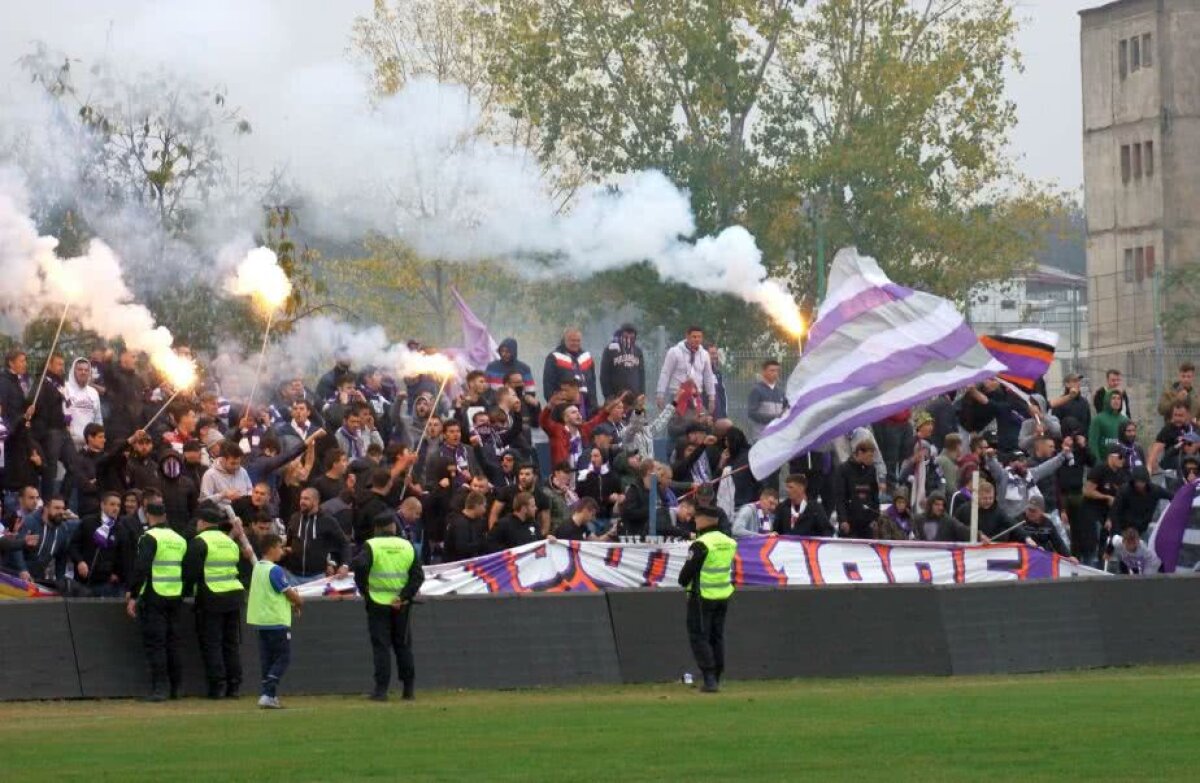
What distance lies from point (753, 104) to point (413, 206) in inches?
669

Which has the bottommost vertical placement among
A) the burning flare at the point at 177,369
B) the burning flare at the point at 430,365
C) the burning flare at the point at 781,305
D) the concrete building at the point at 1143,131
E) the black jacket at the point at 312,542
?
the black jacket at the point at 312,542

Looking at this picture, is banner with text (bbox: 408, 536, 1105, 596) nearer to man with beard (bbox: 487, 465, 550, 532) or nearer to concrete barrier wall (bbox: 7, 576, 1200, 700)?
concrete barrier wall (bbox: 7, 576, 1200, 700)

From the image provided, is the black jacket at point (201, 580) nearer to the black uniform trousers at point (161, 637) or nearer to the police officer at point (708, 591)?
the black uniform trousers at point (161, 637)

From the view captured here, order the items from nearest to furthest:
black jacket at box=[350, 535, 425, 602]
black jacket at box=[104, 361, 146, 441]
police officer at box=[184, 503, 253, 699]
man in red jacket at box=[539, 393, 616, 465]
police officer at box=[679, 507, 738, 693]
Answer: black jacket at box=[350, 535, 425, 602] → police officer at box=[184, 503, 253, 699] → police officer at box=[679, 507, 738, 693] → black jacket at box=[104, 361, 146, 441] → man in red jacket at box=[539, 393, 616, 465]

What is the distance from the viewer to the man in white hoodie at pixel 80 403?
24.5 meters

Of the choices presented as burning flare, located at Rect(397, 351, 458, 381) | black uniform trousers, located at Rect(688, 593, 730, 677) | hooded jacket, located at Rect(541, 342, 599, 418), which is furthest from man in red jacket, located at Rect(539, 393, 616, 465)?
black uniform trousers, located at Rect(688, 593, 730, 677)

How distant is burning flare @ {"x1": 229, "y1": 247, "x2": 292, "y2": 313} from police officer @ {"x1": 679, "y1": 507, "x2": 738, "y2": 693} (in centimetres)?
1000

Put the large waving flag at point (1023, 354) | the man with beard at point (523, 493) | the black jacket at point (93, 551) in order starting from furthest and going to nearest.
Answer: the large waving flag at point (1023, 354) < the man with beard at point (523, 493) < the black jacket at point (93, 551)

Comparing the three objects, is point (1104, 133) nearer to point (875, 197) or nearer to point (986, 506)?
point (875, 197)

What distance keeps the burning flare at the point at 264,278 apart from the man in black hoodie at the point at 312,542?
7350 mm

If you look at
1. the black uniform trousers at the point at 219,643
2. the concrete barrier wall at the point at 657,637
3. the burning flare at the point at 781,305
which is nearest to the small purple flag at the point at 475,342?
the burning flare at the point at 781,305

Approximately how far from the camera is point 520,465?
25.8 meters

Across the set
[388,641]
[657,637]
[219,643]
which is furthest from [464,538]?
[219,643]

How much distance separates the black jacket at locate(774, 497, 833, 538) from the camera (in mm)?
25031
